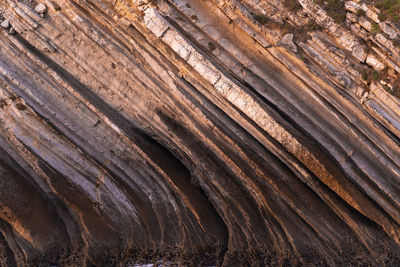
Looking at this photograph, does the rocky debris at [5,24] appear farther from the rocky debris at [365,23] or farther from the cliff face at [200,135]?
the rocky debris at [365,23]

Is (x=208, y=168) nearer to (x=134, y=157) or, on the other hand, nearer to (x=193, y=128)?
(x=193, y=128)

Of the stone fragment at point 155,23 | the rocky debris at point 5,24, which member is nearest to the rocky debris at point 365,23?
the stone fragment at point 155,23

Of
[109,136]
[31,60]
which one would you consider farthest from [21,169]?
[31,60]

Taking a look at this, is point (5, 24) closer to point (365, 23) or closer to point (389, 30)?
point (365, 23)

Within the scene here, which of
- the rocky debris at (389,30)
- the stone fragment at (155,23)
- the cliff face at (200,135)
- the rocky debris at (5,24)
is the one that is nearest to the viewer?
the rocky debris at (389,30)

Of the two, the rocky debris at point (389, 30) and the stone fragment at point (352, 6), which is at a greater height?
the stone fragment at point (352, 6)

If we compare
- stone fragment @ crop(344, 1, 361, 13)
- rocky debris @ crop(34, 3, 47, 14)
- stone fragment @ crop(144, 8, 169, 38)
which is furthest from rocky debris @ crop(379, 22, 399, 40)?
rocky debris @ crop(34, 3, 47, 14)

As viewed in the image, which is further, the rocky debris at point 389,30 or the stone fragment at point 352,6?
the stone fragment at point 352,6

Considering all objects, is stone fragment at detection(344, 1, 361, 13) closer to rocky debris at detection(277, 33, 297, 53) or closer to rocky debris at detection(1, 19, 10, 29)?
rocky debris at detection(277, 33, 297, 53)
